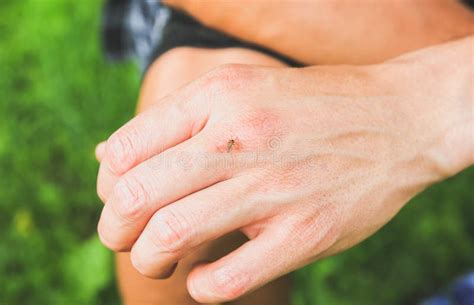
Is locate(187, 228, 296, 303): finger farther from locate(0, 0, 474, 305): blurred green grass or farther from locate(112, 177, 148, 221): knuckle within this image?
locate(0, 0, 474, 305): blurred green grass

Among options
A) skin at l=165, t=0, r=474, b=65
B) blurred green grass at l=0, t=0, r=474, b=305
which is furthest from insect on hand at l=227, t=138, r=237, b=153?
blurred green grass at l=0, t=0, r=474, b=305

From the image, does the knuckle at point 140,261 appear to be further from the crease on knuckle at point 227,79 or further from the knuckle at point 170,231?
the crease on knuckle at point 227,79

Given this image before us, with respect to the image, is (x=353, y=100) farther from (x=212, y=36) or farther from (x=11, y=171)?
(x=11, y=171)

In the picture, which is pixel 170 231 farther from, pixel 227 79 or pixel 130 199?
pixel 227 79

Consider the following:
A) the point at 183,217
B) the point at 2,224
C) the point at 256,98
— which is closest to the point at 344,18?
the point at 256,98

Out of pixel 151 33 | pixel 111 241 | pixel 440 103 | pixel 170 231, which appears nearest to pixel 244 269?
pixel 170 231

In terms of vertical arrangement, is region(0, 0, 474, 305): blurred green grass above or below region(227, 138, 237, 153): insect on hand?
below
